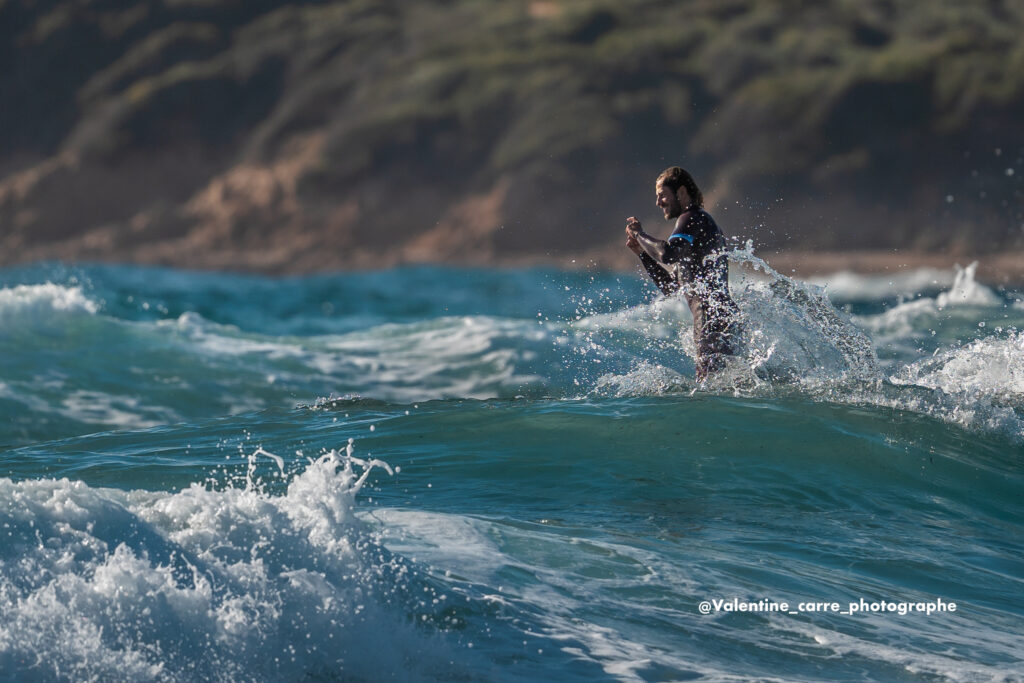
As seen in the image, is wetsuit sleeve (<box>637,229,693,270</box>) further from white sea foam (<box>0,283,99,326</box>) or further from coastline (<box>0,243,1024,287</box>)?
coastline (<box>0,243,1024,287</box>)

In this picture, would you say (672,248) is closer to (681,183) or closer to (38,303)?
(681,183)

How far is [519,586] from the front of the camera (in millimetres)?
5328

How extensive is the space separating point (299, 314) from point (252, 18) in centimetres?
2984

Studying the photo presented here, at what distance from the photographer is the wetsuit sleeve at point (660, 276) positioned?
8523mm

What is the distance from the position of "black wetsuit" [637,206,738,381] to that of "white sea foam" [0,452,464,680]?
3.70 m

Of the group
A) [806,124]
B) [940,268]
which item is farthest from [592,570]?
[806,124]

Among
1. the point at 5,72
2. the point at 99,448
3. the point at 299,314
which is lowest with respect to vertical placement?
the point at 99,448

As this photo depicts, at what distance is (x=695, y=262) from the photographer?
27.0ft

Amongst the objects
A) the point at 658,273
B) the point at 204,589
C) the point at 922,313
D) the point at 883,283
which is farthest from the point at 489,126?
the point at 204,589

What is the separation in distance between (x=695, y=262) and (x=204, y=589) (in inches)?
181

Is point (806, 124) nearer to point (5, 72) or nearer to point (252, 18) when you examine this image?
point (252, 18)

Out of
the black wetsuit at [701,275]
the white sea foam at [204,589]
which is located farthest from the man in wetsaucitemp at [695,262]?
the white sea foam at [204,589]

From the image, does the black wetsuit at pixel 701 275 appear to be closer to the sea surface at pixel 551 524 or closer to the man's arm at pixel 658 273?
the man's arm at pixel 658 273

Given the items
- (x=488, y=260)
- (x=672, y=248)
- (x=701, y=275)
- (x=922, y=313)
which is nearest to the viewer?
(x=672, y=248)
